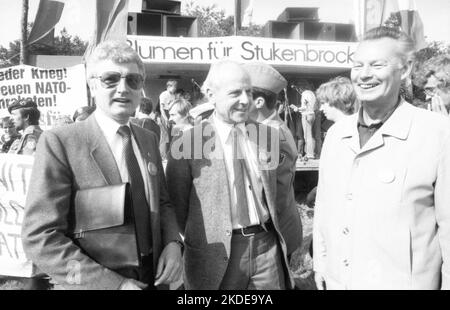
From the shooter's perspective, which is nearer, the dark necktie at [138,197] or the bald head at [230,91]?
the dark necktie at [138,197]

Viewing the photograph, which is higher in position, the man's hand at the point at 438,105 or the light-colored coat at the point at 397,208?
the man's hand at the point at 438,105

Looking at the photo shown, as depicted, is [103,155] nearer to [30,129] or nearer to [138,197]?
[138,197]

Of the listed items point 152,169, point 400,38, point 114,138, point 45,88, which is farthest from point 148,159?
point 45,88

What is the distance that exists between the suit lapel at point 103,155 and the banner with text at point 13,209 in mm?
1715

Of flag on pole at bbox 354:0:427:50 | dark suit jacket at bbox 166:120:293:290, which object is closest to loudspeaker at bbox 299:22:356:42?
flag on pole at bbox 354:0:427:50

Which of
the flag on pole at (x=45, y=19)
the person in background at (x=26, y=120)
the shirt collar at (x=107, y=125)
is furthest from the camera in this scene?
the flag on pole at (x=45, y=19)

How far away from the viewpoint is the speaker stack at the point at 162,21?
1308cm

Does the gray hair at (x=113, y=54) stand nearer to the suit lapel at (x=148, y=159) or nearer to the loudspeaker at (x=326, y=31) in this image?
the suit lapel at (x=148, y=159)

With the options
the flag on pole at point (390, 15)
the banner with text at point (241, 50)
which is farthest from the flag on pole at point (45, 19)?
the flag on pole at point (390, 15)

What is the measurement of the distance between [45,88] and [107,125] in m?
5.53

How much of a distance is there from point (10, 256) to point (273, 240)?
7.98 feet

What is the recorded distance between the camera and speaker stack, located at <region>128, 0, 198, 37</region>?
13078 millimetres

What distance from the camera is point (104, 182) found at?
5.81ft

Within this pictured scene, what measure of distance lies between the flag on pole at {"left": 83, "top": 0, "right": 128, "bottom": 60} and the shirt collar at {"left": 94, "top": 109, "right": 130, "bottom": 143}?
5.87 m
